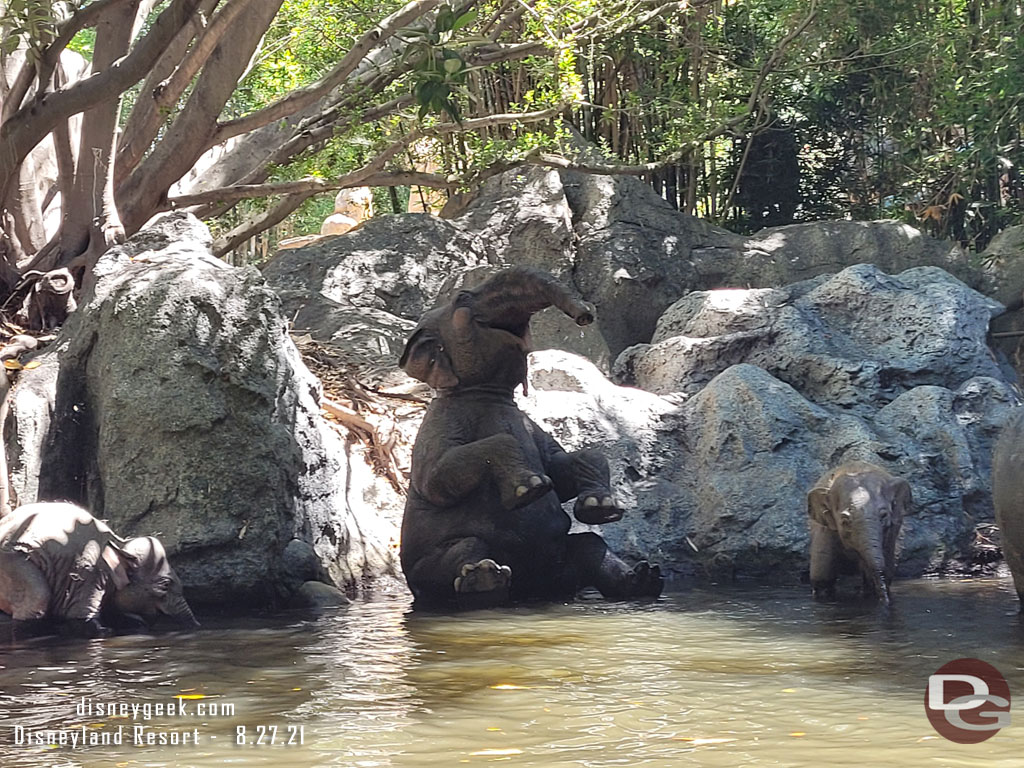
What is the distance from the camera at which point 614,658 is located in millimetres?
4809

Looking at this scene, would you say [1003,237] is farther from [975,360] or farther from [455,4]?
[455,4]

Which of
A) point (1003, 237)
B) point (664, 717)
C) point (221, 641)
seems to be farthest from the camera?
point (1003, 237)

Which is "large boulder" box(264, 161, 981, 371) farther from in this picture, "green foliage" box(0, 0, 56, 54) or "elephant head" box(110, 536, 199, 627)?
"elephant head" box(110, 536, 199, 627)

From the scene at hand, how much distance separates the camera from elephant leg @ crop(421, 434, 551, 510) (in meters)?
6.16

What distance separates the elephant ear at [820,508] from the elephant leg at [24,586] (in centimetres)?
372

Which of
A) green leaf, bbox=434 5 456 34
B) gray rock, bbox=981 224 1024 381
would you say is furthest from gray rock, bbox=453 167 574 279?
green leaf, bbox=434 5 456 34

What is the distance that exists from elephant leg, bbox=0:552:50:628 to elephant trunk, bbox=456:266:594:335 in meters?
2.34

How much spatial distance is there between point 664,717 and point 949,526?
4.65 m

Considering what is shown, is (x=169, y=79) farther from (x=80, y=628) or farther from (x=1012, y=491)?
(x=1012, y=491)

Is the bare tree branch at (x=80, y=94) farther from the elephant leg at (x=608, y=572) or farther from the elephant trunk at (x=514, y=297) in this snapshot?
the elephant leg at (x=608, y=572)

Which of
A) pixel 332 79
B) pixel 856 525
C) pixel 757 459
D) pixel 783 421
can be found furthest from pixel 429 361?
pixel 332 79

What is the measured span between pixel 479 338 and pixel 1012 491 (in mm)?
2566

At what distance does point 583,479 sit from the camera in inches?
264

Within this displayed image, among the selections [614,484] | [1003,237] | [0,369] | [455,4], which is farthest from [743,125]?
[0,369]
